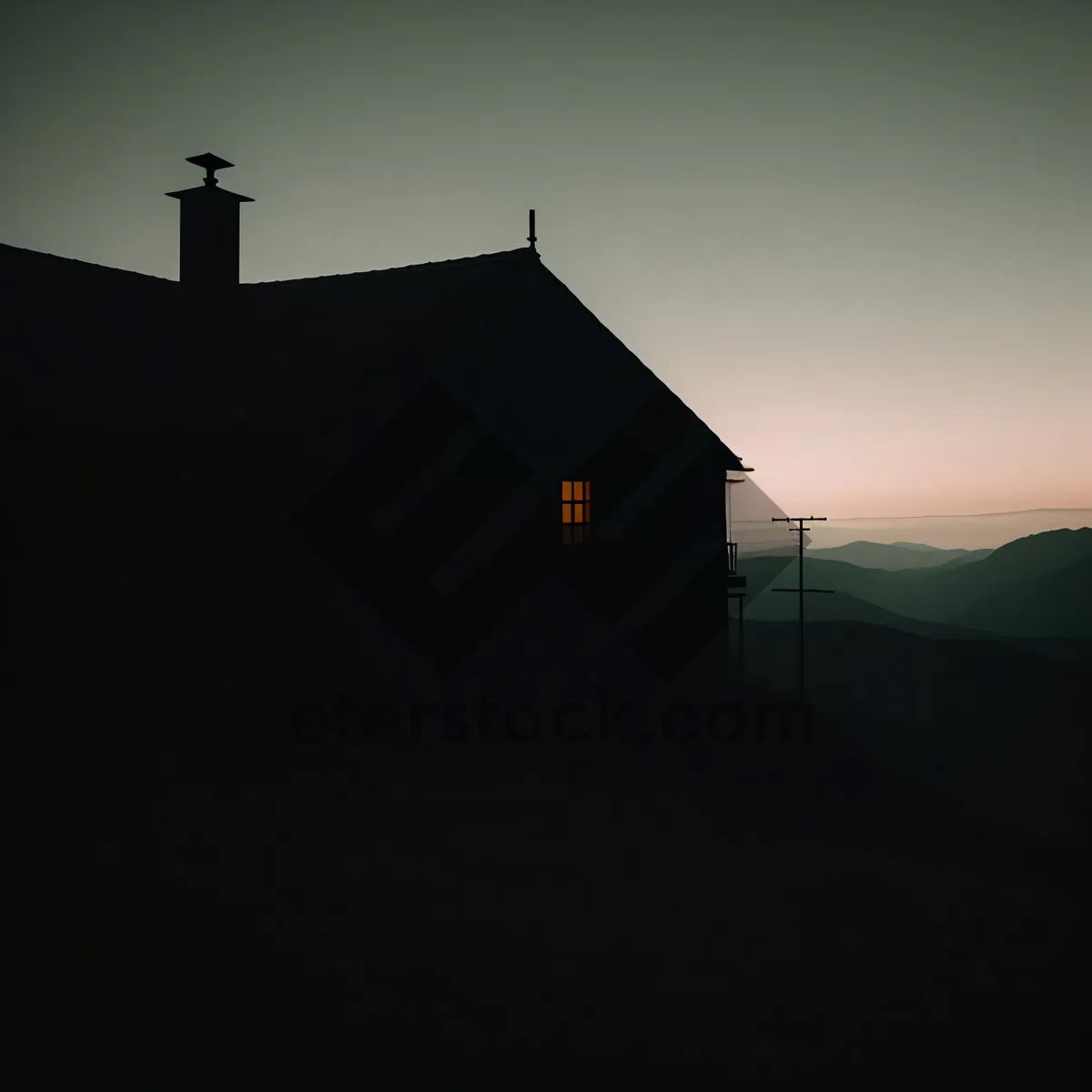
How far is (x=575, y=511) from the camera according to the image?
18.2m

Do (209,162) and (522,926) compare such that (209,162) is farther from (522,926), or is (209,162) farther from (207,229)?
(522,926)

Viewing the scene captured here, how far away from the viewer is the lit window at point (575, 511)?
59.2ft

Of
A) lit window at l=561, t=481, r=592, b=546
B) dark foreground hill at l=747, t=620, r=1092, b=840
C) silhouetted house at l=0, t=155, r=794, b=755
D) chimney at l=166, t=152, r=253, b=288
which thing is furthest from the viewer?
chimney at l=166, t=152, r=253, b=288

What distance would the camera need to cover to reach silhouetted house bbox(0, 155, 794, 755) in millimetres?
14148

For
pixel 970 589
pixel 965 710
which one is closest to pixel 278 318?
pixel 965 710

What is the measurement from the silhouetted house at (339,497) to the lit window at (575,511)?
0.05 meters

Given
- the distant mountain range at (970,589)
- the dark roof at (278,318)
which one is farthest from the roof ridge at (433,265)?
the distant mountain range at (970,589)

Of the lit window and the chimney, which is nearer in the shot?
the lit window

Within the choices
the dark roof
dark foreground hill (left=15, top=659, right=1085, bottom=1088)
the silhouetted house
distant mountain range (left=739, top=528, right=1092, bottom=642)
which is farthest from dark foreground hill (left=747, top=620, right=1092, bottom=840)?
distant mountain range (left=739, top=528, right=1092, bottom=642)

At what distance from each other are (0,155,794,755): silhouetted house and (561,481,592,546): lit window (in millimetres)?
50

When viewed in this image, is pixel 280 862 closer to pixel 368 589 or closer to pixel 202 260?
pixel 368 589

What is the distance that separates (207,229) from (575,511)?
1098 centimetres

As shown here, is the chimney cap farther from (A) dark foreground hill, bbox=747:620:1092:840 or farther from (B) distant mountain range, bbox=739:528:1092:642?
(B) distant mountain range, bbox=739:528:1092:642

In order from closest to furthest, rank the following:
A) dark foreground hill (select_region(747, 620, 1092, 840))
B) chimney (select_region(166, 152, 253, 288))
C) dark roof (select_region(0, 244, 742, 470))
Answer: dark foreground hill (select_region(747, 620, 1092, 840)) < dark roof (select_region(0, 244, 742, 470)) < chimney (select_region(166, 152, 253, 288))
